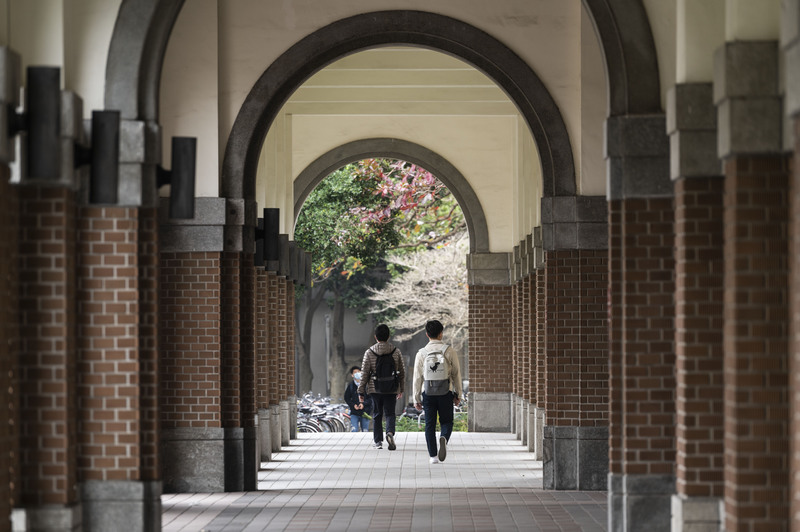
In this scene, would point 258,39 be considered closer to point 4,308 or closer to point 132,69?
point 132,69

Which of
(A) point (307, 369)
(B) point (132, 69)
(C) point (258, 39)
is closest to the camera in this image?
(B) point (132, 69)

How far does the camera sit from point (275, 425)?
16.6 m

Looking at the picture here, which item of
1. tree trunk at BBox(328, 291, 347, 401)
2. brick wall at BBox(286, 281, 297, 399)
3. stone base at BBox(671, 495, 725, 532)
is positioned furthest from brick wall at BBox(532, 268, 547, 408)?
tree trunk at BBox(328, 291, 347, 401)

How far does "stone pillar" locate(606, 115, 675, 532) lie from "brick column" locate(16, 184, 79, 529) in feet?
11.0

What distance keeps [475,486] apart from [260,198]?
4.61 metres

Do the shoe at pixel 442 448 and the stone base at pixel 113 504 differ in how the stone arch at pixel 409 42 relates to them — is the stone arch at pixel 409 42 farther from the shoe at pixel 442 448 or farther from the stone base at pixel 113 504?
the stone base at pixel 113 504

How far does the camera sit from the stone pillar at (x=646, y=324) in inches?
301

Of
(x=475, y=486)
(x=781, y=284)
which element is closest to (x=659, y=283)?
(x=781, y=284)

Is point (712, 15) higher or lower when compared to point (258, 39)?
lower

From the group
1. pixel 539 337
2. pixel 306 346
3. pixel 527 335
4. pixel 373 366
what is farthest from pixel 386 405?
pixel 306 346

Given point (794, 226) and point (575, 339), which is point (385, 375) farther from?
point (794, 226)

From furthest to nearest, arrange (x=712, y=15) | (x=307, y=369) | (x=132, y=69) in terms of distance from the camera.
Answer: (x=307, y=369) < (x=132, y=69) < (x=712, y=15)

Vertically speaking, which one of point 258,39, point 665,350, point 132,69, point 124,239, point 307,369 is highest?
point 258,39

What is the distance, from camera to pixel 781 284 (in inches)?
235
